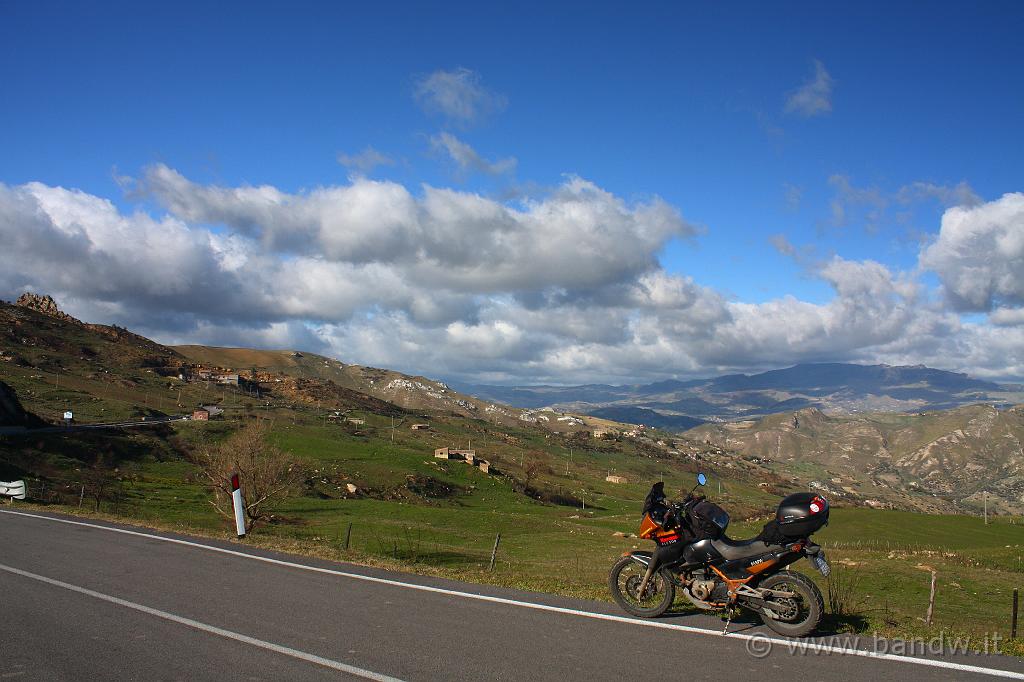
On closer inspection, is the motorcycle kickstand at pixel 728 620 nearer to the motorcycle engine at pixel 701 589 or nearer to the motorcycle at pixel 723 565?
the motorcycle at pixel 723 565

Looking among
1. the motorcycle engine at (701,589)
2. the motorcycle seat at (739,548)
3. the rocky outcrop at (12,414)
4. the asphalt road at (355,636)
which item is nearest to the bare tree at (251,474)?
the asphalt road at (355,636)

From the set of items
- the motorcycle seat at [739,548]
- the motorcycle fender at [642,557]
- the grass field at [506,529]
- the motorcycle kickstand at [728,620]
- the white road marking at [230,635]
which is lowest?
the grass field at [506,529]

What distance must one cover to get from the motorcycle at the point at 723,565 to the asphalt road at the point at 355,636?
1.24 feet

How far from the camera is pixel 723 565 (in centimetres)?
967

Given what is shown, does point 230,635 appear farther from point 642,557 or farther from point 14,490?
point 14,490

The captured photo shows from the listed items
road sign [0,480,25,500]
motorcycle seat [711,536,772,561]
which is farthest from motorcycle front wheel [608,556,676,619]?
road sign [0,480,25,500]

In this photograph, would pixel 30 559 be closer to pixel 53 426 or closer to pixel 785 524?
pixel 785 524

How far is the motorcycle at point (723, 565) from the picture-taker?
359 inches

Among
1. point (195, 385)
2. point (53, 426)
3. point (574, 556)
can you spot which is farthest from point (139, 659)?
point (195, 385)

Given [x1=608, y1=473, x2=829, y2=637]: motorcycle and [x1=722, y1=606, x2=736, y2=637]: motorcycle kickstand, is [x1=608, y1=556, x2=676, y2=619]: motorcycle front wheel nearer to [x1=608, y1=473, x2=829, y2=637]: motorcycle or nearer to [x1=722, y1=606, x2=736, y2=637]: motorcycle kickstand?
[x1=608, y1=473, x2=829, y2=637]: motorcycle

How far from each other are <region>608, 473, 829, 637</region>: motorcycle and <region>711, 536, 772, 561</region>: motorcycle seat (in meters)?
0.01

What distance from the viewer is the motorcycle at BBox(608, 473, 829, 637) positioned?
912cm

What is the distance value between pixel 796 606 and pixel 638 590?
2.43 meters

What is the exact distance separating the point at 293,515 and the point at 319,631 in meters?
53.4
